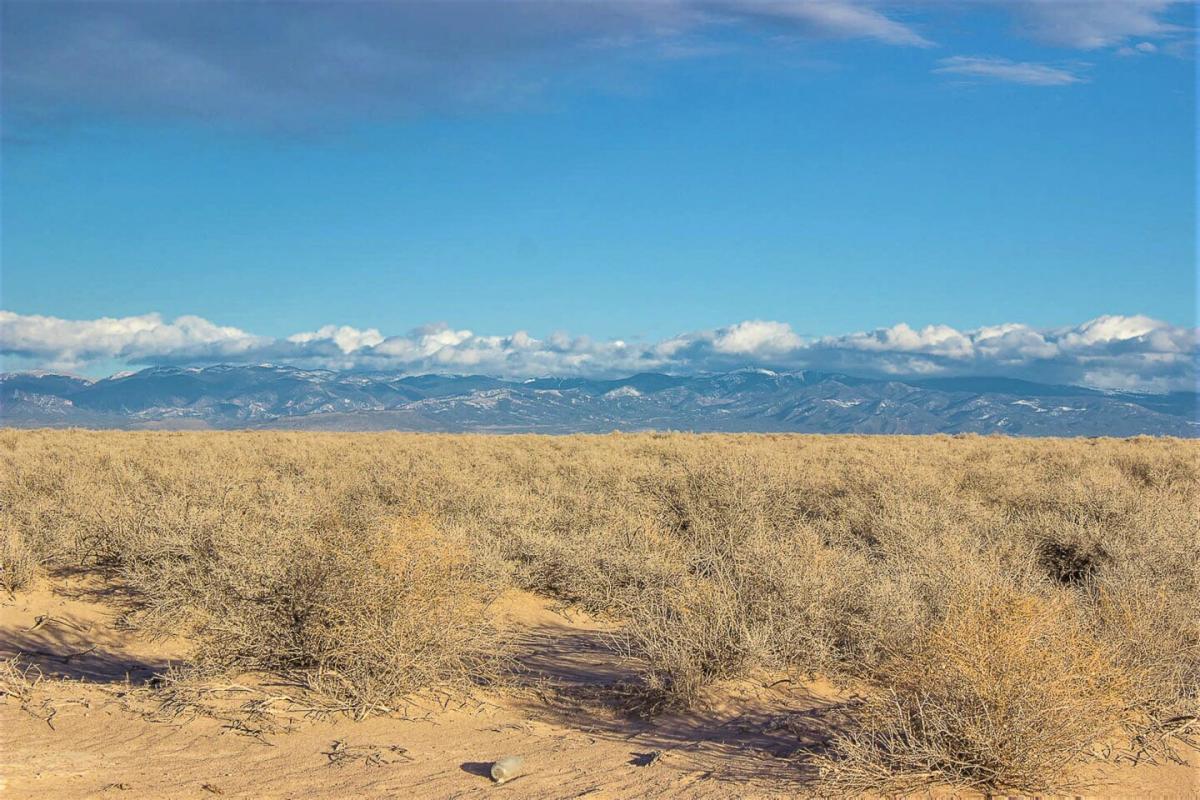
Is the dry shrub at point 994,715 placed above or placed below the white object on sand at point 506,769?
above

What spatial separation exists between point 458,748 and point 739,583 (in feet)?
11.3

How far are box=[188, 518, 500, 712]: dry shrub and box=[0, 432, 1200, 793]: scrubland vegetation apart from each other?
24mm

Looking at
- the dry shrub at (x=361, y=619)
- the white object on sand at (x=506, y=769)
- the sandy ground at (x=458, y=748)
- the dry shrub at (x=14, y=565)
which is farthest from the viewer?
the dry shrub at (x=14, y=565)

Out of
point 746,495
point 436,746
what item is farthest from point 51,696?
point 746,495

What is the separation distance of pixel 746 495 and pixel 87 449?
20.5 meters

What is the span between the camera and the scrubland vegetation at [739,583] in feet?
19.2

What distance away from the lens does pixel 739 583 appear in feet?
30.4

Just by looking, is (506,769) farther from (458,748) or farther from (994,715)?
(994,715)

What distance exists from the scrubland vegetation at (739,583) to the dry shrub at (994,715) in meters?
0.02

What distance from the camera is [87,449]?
26.6 m

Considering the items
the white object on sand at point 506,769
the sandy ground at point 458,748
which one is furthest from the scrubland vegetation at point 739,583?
the white object on sand at point 506,769

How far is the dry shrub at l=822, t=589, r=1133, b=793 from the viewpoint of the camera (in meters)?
5.66

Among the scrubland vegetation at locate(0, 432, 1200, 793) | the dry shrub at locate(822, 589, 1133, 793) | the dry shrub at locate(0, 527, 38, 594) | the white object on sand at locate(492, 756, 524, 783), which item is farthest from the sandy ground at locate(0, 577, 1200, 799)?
the dry shrub at locate(0, 527, 38, 594)

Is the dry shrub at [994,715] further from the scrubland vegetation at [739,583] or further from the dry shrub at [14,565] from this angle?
the dry shrub at [14,565]
